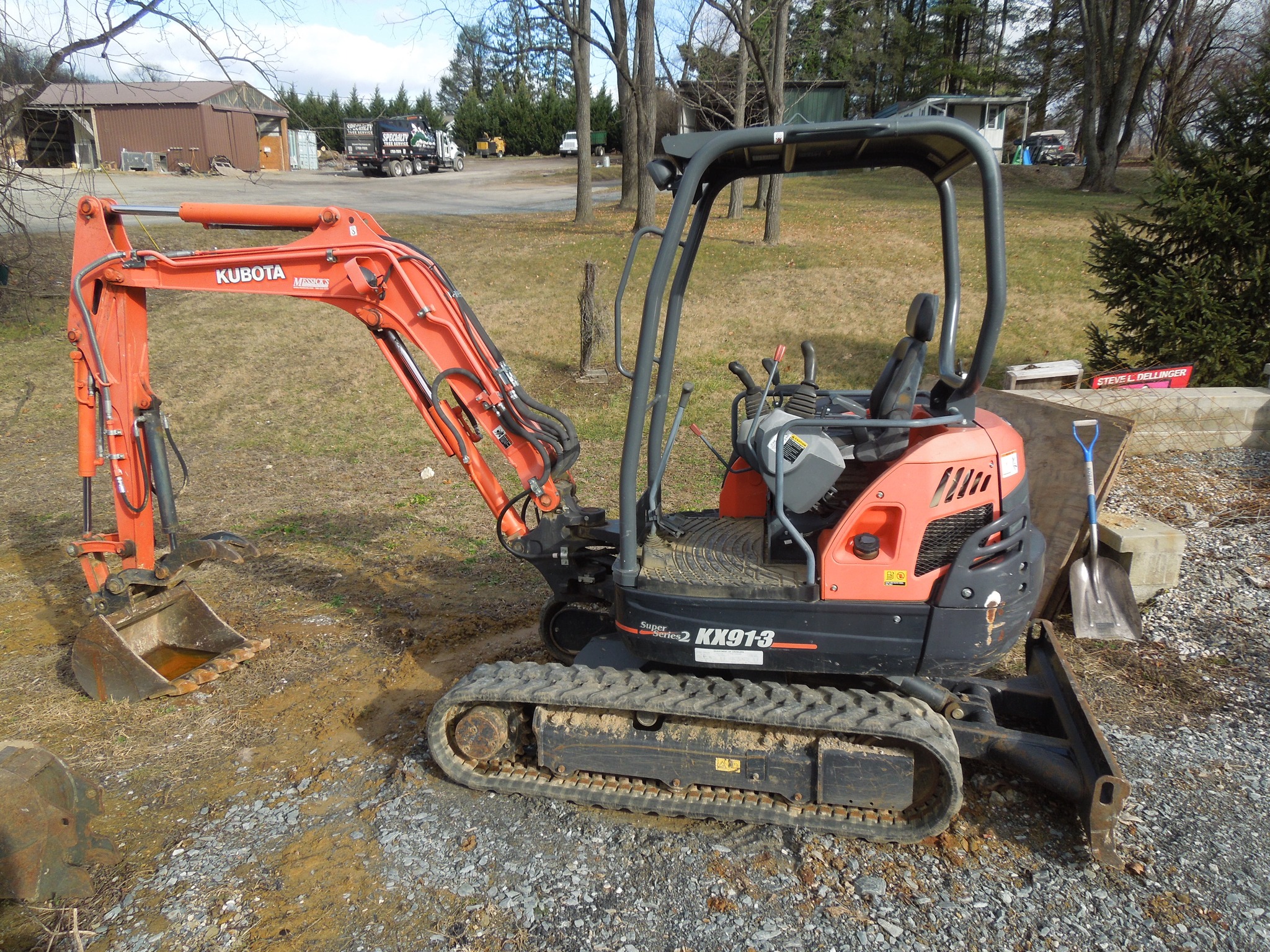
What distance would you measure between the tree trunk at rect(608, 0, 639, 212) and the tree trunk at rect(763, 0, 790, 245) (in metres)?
3.29

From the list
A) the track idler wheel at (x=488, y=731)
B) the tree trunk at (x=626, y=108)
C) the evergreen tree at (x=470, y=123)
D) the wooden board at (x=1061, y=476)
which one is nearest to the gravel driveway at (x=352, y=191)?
the tree trunk at (x=626, y=108)

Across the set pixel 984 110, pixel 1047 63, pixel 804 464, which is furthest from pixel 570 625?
pixel 1047 63

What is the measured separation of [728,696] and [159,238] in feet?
58.8

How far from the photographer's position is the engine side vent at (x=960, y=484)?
3574 mm

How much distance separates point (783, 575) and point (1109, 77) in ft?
104

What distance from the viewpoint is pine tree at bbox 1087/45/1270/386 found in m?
9.00

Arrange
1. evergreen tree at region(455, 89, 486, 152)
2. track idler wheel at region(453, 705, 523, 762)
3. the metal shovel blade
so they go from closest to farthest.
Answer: track idler wheel at region(453, 705, 523, 762) < the metal shovel blade < evergreen tree at region(455, 89, 486, 152)

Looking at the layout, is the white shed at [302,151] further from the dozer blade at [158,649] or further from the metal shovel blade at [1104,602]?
the metal shovel blade at [1104,602]

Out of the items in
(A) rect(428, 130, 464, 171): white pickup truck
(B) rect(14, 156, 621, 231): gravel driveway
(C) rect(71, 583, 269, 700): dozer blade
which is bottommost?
(C) rect(71, 583, 269, 700): dozer blade

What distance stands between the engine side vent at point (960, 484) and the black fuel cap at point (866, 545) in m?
0.27

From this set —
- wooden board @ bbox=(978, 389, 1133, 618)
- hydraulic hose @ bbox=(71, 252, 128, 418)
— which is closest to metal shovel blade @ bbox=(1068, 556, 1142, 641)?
wooden board @ bbox=(978, 389, 1133, 618)

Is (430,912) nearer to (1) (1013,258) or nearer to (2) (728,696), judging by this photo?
(2) (728,696)

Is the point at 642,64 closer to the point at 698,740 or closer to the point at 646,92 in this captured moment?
the point at 646,92

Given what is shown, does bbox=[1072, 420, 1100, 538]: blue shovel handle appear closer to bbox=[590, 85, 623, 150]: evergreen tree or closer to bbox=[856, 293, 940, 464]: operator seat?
bbox=[856, 293, 940, 464]: operator seat
